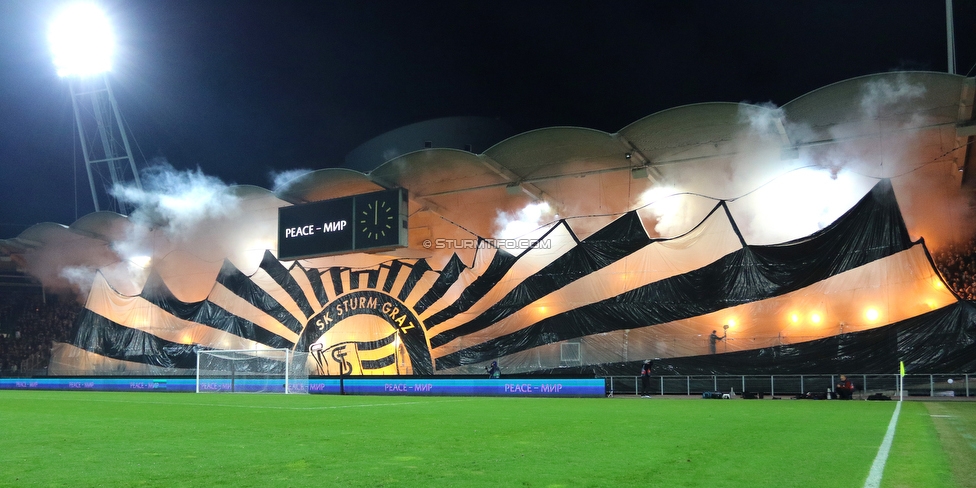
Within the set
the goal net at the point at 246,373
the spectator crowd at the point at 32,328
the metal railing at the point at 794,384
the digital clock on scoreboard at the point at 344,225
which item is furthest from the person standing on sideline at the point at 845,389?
the spectator crowd at the point at 32,328

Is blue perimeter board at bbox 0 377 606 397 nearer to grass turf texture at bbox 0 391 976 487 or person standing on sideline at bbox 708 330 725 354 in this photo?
person standing on sideline at bbox 708 330 725 354

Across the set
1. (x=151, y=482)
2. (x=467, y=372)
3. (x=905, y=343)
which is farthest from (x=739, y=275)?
(x=151, y=482)

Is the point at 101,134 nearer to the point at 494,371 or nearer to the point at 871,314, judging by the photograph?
the point at 494,371

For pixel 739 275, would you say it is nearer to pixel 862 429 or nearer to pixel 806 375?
pixel 806 375

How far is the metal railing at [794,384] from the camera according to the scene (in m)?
17.9

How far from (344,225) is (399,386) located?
7330 mm

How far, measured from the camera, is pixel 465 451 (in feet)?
21.8

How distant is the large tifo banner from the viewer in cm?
1927

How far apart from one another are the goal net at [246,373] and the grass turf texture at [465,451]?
13.7 meters

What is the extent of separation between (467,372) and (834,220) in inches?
519

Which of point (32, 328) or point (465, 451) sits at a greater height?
point (32, 328)

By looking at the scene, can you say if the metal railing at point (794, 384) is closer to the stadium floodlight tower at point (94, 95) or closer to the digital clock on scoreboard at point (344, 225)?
the digital clock on scoreboard at point (344, 225)

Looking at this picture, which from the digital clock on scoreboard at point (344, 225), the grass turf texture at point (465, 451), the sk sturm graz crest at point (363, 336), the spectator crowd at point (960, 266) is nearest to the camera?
the grass turf texture at point (465, 451)

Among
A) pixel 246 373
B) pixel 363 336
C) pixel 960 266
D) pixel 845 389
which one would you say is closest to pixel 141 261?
pixel 246 373
